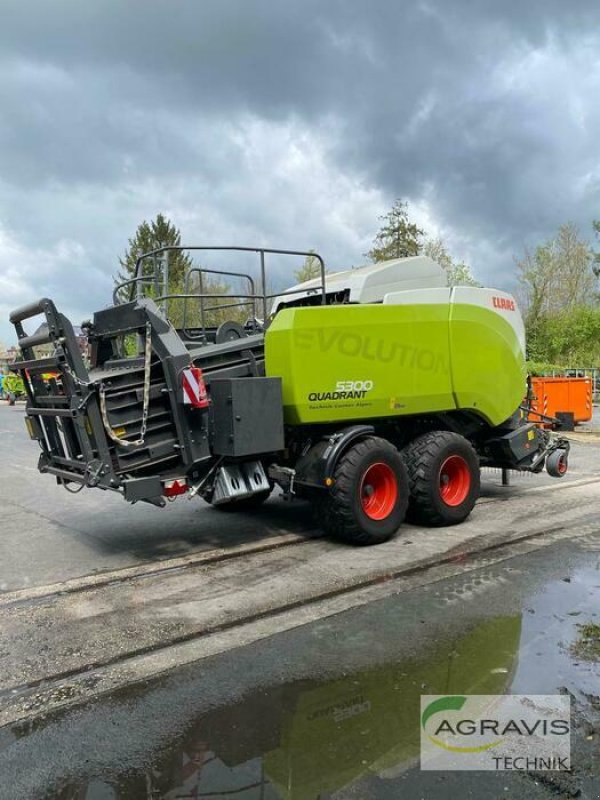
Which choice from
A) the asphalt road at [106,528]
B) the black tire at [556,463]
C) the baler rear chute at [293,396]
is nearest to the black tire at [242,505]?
the asphalt road at [106,528]

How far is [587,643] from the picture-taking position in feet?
13.8

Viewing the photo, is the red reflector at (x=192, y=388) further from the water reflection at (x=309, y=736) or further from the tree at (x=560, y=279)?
the tree at (x=560, y=279)

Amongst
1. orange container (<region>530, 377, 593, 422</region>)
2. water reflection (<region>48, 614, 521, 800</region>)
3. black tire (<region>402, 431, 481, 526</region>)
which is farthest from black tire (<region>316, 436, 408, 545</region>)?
orange container (<region>530, 377, 593, 422</region>)

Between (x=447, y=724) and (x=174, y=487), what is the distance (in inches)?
133

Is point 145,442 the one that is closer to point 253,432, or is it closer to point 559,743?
point 253,432

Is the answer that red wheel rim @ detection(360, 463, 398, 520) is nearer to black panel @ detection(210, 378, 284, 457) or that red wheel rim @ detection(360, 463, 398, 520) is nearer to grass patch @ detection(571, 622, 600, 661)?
black panel @ detection(210, 378, 284, 457)

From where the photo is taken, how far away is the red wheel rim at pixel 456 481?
24.3 ft

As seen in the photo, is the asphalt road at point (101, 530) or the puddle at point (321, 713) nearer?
the puddle at point (321, 713)

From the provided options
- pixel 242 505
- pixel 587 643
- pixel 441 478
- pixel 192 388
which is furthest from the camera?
pixel 242 505

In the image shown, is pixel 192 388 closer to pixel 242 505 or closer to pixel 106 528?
pixel 106 528

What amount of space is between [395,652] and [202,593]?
5.70ft

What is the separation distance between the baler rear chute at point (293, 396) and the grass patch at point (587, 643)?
2.36 m

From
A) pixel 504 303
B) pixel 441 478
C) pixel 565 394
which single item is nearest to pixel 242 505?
pixel 441 478

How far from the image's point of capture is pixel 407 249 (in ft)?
105
